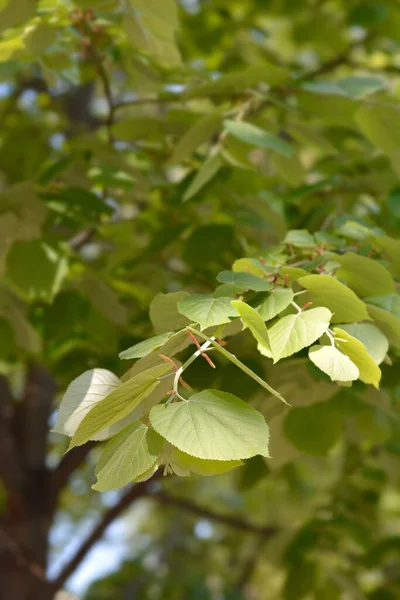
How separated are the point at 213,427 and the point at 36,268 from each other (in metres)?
0.79

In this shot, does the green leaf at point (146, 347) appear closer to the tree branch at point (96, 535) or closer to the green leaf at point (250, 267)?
the green leaf at point (250, 267)

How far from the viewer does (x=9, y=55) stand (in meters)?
1.29

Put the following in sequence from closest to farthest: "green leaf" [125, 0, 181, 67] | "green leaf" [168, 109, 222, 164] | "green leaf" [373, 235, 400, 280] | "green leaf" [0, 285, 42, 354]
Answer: "green leaf" [373, 235, 400, 280]
"green leaf" [125, 0, 181, 67]
"green leaf" [168, 109, 222, 164]
"green leaf" [0, 285, 42, 354]

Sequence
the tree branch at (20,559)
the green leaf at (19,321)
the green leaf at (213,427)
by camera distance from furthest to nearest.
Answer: the tree branch at (20,559) < the green leaf at (19,321) < the green leaf at (213,427)

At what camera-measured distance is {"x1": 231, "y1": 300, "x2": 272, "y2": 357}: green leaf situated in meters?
0.70

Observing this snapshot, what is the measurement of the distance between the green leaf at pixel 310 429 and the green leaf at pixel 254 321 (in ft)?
2.12

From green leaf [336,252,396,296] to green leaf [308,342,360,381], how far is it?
210 mm

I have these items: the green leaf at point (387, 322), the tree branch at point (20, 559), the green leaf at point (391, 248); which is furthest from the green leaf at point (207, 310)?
the tree branch at point (20, 559)

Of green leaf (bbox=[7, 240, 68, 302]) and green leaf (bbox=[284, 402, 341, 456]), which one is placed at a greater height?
green leaf (bbox=[7, 240, 68, 302])

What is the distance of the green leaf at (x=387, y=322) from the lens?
2.77 ft

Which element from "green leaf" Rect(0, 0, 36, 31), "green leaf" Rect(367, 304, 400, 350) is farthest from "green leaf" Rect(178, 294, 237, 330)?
"green leaf" Rect(0, 0, 36, 31)

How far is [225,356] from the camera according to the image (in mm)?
746

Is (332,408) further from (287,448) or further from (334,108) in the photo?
(334,108)

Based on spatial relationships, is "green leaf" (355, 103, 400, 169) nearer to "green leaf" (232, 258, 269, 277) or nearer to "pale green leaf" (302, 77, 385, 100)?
"pale green leaf" (302, 77, 385, 100)
